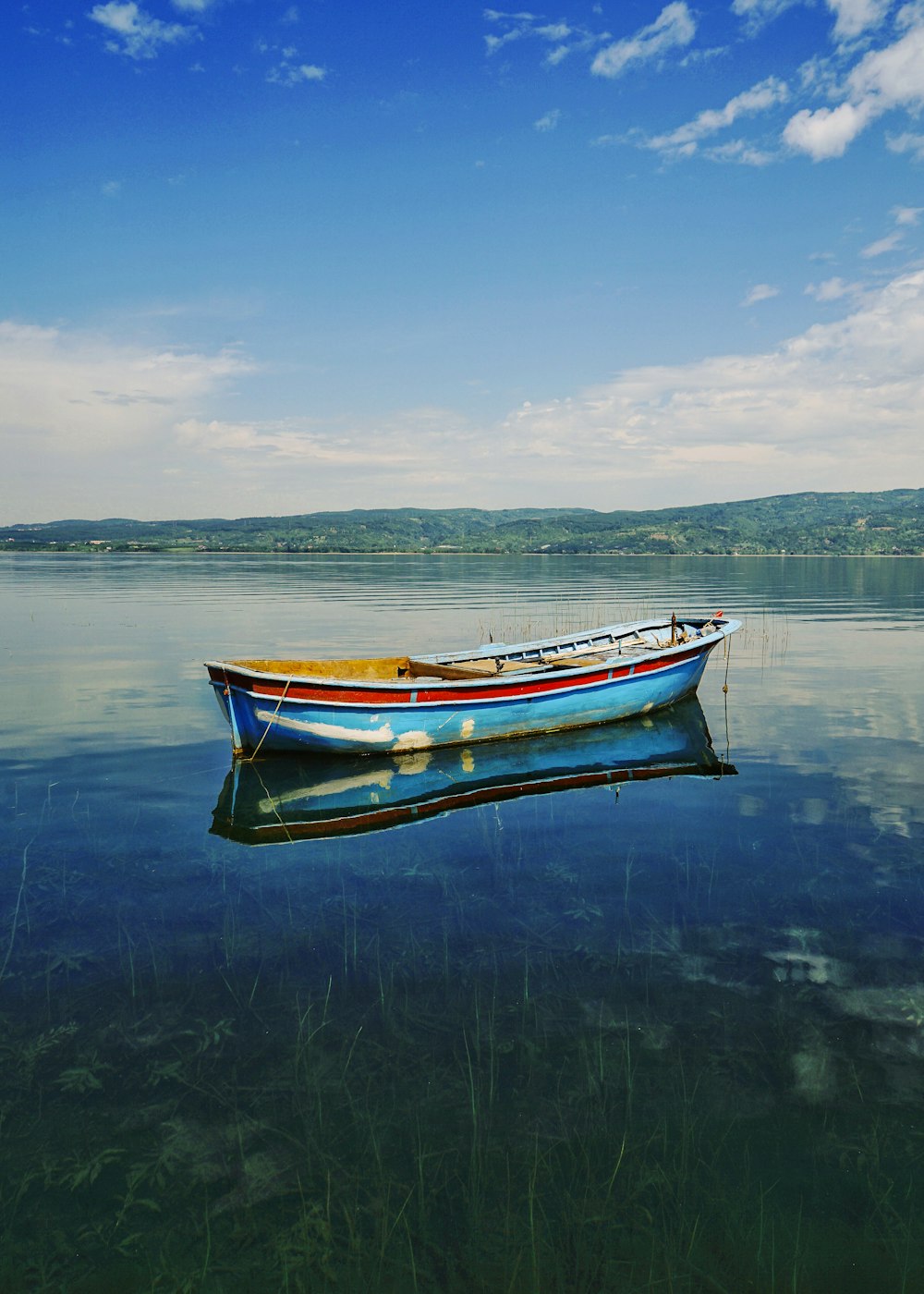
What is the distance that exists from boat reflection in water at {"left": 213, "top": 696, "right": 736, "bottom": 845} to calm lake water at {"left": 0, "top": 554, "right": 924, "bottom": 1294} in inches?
5.5

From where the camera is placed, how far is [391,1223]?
5.21 metres

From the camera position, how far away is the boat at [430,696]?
1541 centimetres

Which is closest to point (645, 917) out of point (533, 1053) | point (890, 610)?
point (533, 1053)

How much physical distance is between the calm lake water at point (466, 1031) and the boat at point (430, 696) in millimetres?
790

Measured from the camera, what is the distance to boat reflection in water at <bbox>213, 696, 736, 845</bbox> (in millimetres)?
13039

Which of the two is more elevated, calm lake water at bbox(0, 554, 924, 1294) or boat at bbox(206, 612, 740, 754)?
boat at bbox(206, 612, 740, 754)

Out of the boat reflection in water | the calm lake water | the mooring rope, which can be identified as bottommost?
the boat reflection in water

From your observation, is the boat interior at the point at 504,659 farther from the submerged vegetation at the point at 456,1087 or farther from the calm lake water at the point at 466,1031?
the submerged vegetation at the point at 456,1087

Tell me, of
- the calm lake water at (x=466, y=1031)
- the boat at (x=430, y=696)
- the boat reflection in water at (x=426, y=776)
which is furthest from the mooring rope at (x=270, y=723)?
the calm lake water at (x=466, y=1031)

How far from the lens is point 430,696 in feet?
53.4

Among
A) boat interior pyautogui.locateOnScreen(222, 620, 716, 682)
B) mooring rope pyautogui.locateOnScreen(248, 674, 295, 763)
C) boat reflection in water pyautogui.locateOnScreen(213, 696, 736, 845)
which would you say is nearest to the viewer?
boat reflection in water pyautogui.locateOnScreen(213, 696, 736, 845)

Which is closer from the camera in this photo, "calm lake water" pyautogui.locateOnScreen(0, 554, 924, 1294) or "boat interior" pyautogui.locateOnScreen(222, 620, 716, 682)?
"calm lake water" pyautogui.locateOnScreen(0, 554, 924, 1294)

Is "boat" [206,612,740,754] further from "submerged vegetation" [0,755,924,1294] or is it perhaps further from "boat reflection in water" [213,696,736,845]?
"submerged vegetation" [0,755,924,1294]

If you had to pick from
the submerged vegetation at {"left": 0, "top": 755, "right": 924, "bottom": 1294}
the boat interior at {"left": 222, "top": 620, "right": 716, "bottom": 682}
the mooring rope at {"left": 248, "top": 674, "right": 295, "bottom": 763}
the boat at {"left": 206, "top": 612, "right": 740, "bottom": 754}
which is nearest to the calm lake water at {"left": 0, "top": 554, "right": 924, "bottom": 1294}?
the submerged vegetation at {"left": 0, "top": 755, "right": 924, "bottom": 1294}
